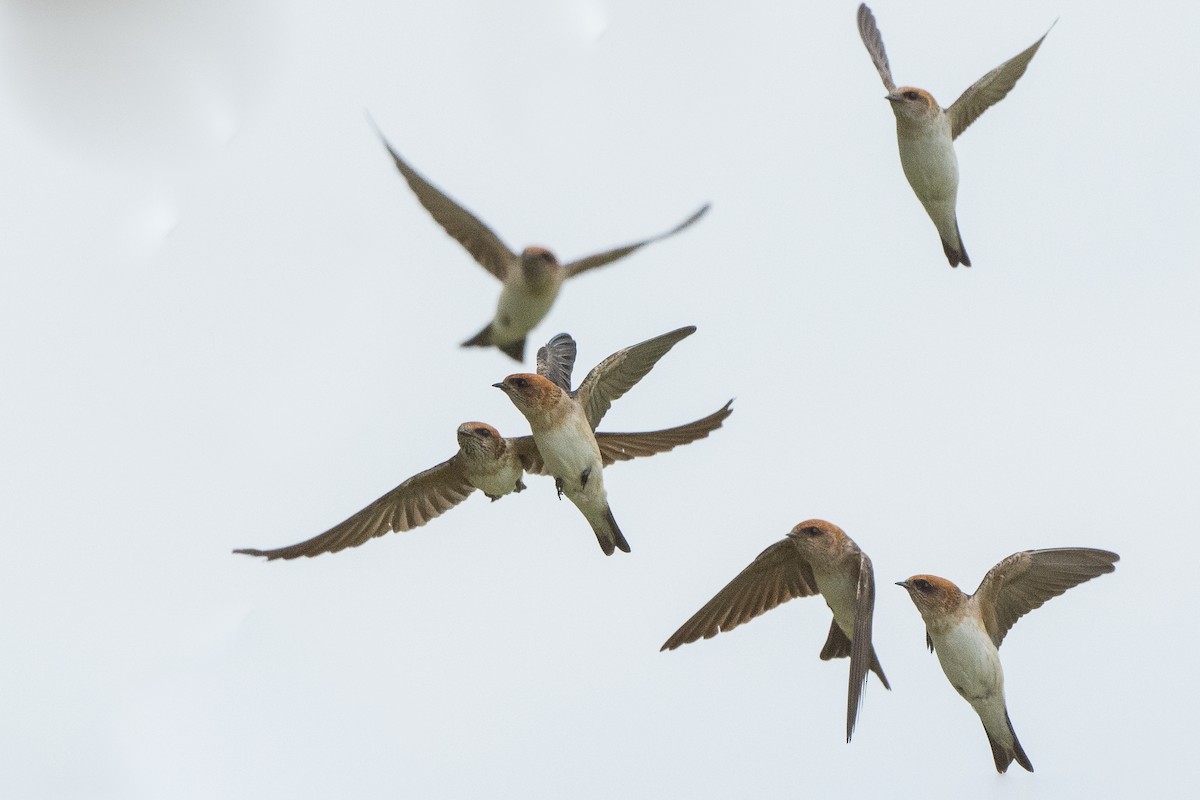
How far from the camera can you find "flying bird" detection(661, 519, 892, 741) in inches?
429

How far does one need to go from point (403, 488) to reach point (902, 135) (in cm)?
419

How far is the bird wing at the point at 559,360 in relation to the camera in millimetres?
12036

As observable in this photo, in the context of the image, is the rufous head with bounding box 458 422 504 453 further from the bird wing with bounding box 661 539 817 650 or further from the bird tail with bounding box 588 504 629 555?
the bird wing with bounding box 661 539 817 650

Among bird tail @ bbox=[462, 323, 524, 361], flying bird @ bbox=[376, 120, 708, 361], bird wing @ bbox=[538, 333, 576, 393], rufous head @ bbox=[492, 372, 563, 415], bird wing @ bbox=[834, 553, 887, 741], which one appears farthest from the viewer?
bird wing @ bbox=[538, 333, 576, 393]

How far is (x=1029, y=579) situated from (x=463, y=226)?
4.39m

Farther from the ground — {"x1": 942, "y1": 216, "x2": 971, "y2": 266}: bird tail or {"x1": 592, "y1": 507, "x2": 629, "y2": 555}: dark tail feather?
{"x1": 942, "y1": 216, "x2": 971, "y2": 266}: bird tail

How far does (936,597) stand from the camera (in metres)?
11.1

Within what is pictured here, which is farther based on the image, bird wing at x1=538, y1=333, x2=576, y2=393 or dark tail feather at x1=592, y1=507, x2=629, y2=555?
bird wing at x1=538, y1=333, x2=576, y2=393

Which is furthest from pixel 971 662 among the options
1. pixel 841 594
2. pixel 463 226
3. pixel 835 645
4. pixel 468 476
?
pixel 463 226

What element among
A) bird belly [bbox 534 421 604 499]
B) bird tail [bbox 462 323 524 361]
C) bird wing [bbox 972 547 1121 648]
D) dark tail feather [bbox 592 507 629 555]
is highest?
bird tail [bbox 462 323 524 361]

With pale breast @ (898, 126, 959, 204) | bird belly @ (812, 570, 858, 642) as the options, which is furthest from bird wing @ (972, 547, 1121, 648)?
pale breast @ (898, 126, 959, 204)

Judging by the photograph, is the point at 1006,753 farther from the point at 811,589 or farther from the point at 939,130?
the point at 939,130

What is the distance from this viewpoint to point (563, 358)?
12.4 metres

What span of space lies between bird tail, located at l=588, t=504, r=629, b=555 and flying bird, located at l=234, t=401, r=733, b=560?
0.57 meters
